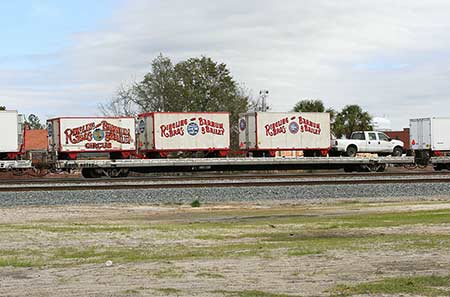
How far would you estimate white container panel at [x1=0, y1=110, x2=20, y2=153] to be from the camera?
36.5 meters

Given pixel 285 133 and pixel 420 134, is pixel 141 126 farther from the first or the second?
pixel 420 134

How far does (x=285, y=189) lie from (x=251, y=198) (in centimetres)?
238

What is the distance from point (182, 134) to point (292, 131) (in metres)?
6.83

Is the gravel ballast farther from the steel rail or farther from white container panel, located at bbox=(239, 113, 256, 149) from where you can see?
white container panel, located at bbox=(239, 113, 256, 149)

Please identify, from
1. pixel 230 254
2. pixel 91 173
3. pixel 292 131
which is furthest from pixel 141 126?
pixel 230 254

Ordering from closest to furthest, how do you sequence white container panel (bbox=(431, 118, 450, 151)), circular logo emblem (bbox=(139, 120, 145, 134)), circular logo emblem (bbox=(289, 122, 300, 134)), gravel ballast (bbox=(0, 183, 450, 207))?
gravel ballast (bbox=(0, 183, 450, 207)) < circular logo emblem (bbox=(139, 120, 145, 134)) < circular logo emblem (bbox=(289, 122, 300, 134)) < white container panel (bbox=(431, 118, 450, 151))

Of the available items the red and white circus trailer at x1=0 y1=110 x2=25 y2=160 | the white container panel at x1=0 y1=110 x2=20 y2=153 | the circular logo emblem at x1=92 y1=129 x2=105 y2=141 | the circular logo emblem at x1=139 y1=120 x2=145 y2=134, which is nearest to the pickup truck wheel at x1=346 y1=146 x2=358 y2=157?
the circular logo emblem at x1=139 y1=120 x2=145 y2=134

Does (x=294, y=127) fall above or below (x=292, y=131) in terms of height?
above

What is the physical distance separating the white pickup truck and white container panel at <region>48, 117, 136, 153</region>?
1344 centimetres

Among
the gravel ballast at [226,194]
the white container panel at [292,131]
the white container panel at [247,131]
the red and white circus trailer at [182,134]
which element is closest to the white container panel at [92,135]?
the red and white circus trailer at [182,134]

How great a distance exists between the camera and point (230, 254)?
33.0 ft

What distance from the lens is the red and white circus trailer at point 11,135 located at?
120ft

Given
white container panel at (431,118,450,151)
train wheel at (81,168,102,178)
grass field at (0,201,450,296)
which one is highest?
white container panel at (431,118,450,151)

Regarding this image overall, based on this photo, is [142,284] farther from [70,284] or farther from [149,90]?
[149,90]
